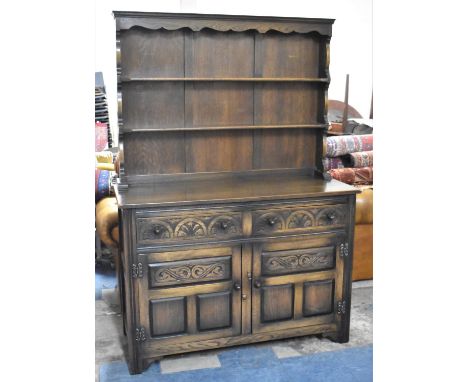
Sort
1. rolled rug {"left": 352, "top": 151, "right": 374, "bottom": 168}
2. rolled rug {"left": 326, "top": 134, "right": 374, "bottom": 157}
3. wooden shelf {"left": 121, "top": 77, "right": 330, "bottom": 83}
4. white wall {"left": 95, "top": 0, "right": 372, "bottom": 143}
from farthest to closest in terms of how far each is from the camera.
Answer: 1. white wall {"left": 95, "top": 0, "right": 372, "bottom": 143}
2. rolled rug {"left": 326, "top": 134, "right": 374, "bottom": 157}
3. rolled rug {"left": 352, "top": 151, "right": 374, "bottom": 168}
4. wooden shelf {"left": 121, "top": 77, "right": 330, "bottom": 83}

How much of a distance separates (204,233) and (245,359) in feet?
1.92

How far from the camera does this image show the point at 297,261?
216 cm

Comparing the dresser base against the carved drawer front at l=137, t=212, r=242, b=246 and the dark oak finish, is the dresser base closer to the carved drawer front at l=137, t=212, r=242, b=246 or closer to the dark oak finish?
the dark oak finish

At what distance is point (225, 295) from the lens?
6.89 ft

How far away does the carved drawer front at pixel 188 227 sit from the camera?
1.95m

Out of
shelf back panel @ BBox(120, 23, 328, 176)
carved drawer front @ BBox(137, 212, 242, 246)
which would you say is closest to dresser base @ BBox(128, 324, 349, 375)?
carved drawer front @ BBox(137, 212, 242, 246)

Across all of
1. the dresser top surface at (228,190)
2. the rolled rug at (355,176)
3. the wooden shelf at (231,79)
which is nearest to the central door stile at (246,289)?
the dresser top surface at (228,190)

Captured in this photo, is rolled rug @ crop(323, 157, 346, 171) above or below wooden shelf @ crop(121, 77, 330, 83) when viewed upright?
below

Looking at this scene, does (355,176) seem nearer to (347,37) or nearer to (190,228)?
(190,228)

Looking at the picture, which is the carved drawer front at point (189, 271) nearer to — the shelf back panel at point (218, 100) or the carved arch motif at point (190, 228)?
the carved arch motif at point (190, 228)

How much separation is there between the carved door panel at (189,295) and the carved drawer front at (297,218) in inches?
5.9

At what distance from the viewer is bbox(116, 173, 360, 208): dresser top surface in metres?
1.98

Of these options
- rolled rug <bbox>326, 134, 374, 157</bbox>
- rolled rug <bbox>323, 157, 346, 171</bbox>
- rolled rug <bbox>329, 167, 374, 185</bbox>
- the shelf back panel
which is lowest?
rolled rug <bbox>329, 167, 374, 185</bbox>
